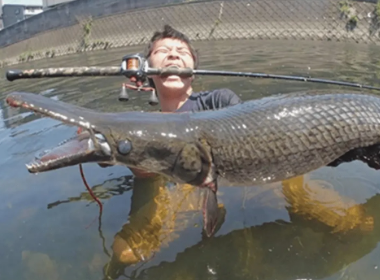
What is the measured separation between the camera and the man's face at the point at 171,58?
377 centimetres

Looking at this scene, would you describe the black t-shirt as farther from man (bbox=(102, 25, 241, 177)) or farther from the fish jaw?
the fish jaw

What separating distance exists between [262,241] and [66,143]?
1.51 m

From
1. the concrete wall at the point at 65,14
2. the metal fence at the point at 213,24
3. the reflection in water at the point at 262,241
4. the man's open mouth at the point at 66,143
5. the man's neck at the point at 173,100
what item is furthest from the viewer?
the concrete wall at the point at 65,14

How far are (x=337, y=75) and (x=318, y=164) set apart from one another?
6.45m

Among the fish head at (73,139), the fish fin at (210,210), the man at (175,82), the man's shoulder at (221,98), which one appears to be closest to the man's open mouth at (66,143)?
the fish head at (73,139)

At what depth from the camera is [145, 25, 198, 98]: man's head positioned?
12.4 feet

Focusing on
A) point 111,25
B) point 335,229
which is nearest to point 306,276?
point 335,229

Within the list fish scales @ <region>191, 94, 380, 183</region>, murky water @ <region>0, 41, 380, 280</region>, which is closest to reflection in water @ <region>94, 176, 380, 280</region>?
murky water @ <region>0, 41, 380, 280</region>

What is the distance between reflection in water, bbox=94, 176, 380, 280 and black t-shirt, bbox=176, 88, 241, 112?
787 millimetres

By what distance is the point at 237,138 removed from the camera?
8.66 feet

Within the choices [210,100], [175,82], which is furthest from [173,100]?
[210,100]

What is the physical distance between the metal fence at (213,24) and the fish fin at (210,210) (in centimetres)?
1452

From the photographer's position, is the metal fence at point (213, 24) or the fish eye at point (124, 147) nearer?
the fish eye at point (124, 147)

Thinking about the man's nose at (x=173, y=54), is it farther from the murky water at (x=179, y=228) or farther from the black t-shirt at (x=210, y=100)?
the murky water at (x=179, y=228)
